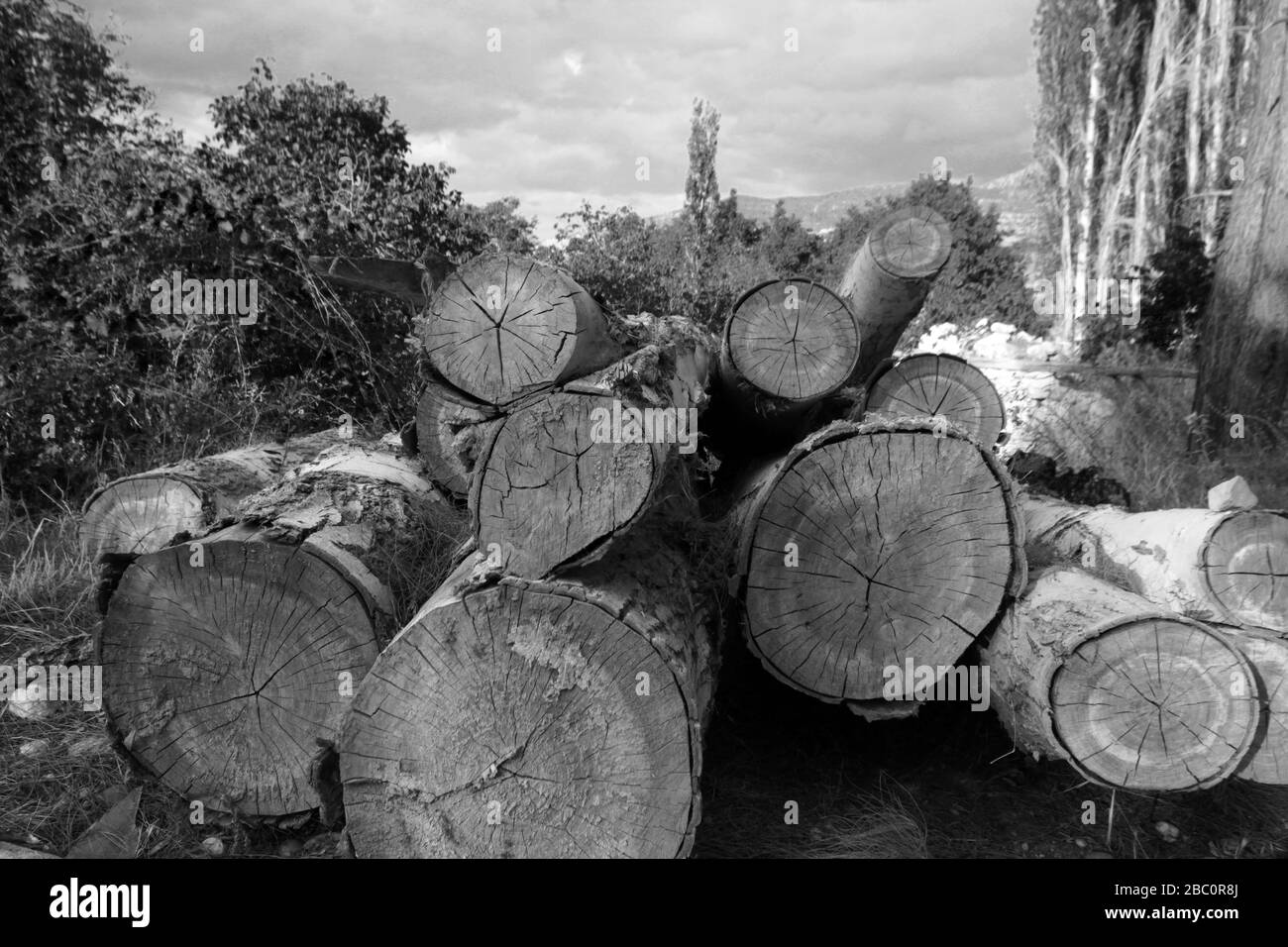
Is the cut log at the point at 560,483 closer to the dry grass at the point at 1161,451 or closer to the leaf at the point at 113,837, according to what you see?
the leaf at the point at 113,837

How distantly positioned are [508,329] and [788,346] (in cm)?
159

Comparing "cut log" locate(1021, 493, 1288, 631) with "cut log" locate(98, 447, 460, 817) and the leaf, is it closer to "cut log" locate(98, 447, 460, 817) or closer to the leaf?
"cut log" locate(98, 447, 460, 817)

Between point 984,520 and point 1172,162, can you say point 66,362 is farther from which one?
point 1172,162

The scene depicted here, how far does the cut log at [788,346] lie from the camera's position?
3.86 m

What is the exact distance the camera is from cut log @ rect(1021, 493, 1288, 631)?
9.51 ft

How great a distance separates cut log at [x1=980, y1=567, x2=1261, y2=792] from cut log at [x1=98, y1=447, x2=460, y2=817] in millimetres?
2011

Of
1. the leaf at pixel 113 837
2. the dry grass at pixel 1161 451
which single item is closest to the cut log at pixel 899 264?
the dry grass at pixel 1161 451

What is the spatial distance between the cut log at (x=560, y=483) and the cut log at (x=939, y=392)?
11.2 ft

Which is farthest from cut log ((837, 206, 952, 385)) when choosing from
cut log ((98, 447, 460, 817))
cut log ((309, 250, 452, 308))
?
cut log ((98, 447, 460, 817))

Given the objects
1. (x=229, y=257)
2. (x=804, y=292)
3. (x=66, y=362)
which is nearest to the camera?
(x=804, y=292)

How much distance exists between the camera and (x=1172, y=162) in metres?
16.9
